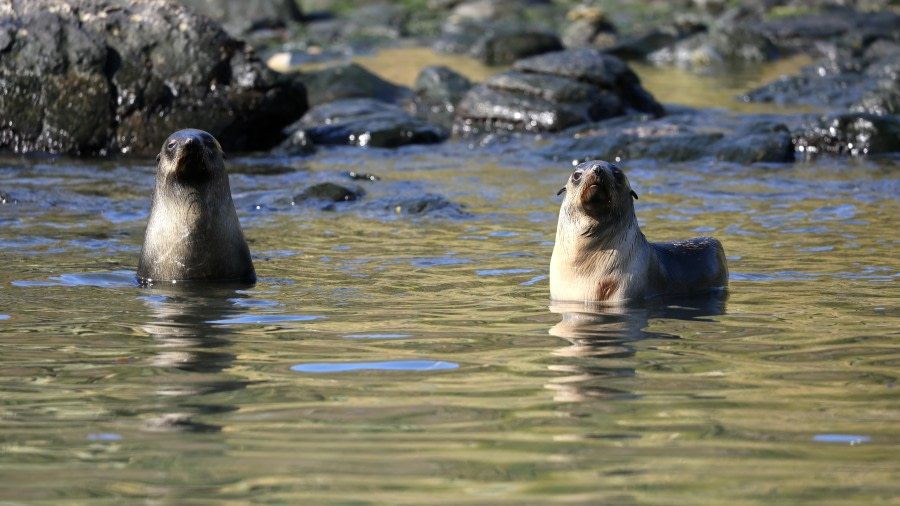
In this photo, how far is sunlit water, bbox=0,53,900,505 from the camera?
15.4ft

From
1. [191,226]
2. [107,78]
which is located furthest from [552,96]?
[191,226]

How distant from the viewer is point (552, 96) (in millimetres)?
20359

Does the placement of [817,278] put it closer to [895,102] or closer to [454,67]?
[895,102]

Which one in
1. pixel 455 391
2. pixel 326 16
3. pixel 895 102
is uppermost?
pixel 326 16

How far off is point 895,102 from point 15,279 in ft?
49.0

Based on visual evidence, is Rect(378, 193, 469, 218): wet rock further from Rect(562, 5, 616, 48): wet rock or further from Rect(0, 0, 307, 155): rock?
Rect(562, 5, 616, 48): wet rock

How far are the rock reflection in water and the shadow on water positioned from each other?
4.95 feet


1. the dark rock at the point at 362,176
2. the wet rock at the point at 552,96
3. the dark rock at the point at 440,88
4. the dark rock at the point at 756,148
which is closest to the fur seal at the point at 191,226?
the dark rock at the point at 362,176

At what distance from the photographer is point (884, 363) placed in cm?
662

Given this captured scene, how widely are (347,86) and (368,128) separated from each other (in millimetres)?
3869

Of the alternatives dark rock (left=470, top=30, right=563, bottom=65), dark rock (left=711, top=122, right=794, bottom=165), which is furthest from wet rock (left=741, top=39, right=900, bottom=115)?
dark rock (left=470, top=30, right=563, bottom=65)

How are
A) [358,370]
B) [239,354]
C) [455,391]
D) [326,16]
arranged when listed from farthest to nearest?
[326,16] < [239,354] < [358,370] < [455,391]

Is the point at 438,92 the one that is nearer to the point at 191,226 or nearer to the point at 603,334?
the point at 191,226

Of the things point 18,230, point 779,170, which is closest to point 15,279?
point 18,230
